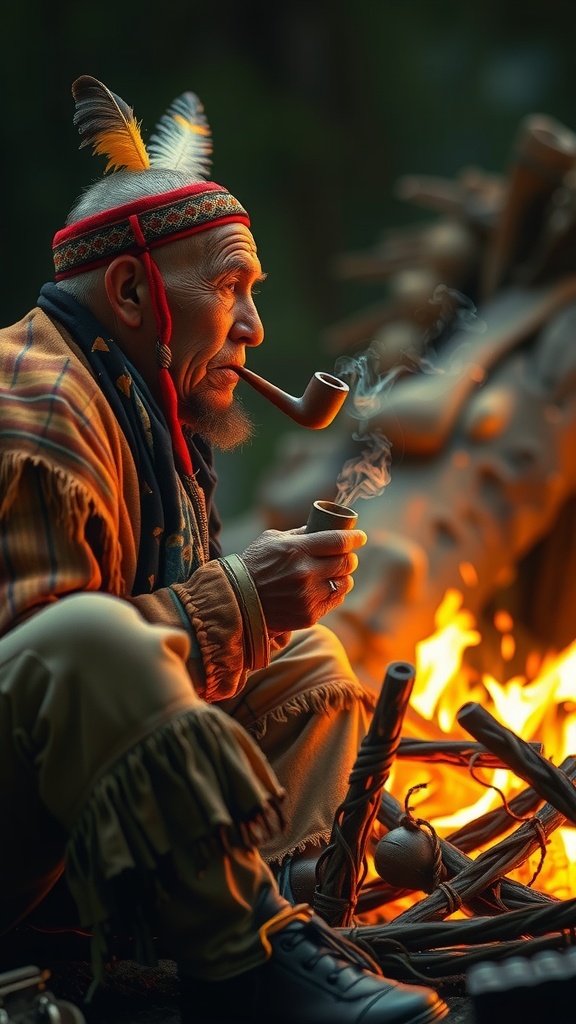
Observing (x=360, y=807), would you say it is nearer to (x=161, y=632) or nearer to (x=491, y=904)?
(x=491, y=904)

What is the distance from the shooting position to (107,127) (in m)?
2.05

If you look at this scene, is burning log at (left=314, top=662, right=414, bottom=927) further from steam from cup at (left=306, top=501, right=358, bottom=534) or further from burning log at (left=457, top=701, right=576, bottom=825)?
steam from cup at (left=306, top=501, right=358, bottom=534)

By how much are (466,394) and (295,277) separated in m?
5.00

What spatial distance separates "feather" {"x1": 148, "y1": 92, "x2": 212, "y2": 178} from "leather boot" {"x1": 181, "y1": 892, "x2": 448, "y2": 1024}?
1170mm

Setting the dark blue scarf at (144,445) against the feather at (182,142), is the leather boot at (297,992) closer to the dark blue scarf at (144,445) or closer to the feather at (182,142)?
the dark blue scarf at (144,445)

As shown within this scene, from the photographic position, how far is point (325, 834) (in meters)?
2.07

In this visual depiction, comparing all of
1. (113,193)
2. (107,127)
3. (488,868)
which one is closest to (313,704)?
(488,868)

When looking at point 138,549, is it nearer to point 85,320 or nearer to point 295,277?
point 85,320

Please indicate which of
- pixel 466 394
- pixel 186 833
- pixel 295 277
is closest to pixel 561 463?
pixel 466 394

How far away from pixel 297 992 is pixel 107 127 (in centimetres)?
130

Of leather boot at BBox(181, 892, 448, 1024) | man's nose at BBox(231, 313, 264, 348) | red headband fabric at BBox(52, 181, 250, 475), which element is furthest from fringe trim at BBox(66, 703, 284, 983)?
man's nose at BBox(231, 313, 264, 348)

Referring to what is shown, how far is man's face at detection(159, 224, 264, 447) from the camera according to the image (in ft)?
6.56

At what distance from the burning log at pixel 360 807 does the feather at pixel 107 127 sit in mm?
892

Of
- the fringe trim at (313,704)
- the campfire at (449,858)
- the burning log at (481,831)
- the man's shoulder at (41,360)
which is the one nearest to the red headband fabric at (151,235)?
the man's shoulder at (41,360)
